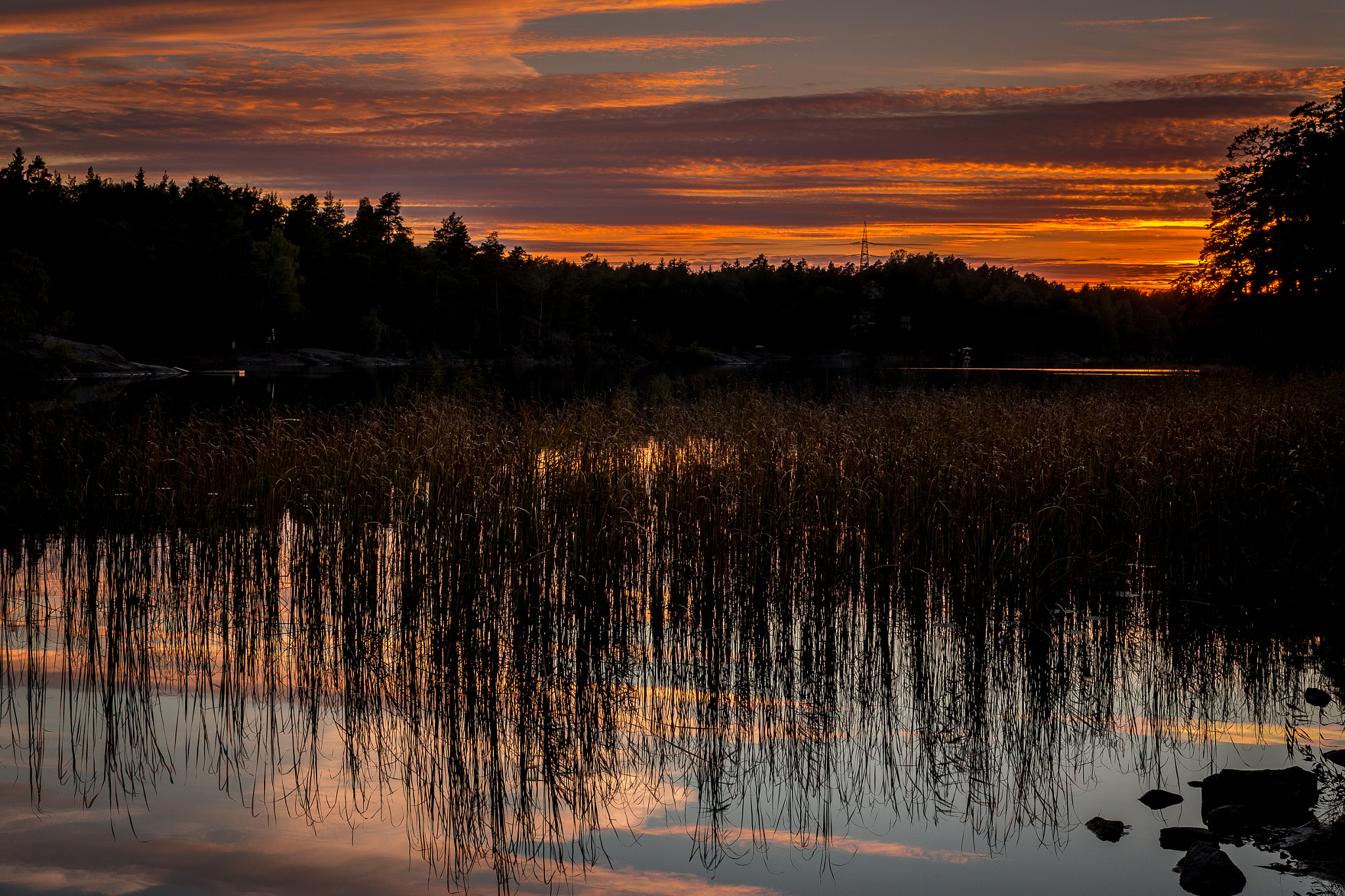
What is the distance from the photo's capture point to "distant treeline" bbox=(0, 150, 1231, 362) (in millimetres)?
63469

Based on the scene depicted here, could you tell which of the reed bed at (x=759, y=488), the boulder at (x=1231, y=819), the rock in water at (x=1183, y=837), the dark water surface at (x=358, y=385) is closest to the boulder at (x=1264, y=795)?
the boulder at (x=1231, y=819)

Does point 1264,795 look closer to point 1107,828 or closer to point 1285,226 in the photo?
point 1107,828

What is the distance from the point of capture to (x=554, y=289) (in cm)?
10150

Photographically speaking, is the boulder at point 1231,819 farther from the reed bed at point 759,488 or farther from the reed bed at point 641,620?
the reed bed at point 759,488

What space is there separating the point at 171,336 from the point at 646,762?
69.0 m

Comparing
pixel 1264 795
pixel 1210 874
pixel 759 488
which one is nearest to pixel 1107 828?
pixel 1210 874

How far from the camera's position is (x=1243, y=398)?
58.7ft

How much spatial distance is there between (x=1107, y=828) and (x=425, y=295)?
86746mm

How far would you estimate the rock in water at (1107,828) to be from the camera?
467 cm

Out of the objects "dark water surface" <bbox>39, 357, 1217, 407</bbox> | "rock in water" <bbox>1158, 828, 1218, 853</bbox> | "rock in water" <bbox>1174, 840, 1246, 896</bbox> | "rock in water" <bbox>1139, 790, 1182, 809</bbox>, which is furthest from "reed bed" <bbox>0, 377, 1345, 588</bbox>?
"dark water surface" <bbox>39, 357, 1217, 407</bbox>

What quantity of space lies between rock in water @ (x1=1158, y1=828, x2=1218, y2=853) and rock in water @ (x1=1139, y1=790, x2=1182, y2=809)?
0.33 meters

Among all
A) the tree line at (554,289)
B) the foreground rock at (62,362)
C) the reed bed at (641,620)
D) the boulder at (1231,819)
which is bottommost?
the boulder at (1231,819)

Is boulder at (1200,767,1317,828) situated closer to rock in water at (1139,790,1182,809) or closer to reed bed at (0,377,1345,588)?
rock in water at (1139,790,1182,809)

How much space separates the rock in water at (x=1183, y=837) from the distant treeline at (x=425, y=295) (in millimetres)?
31454
